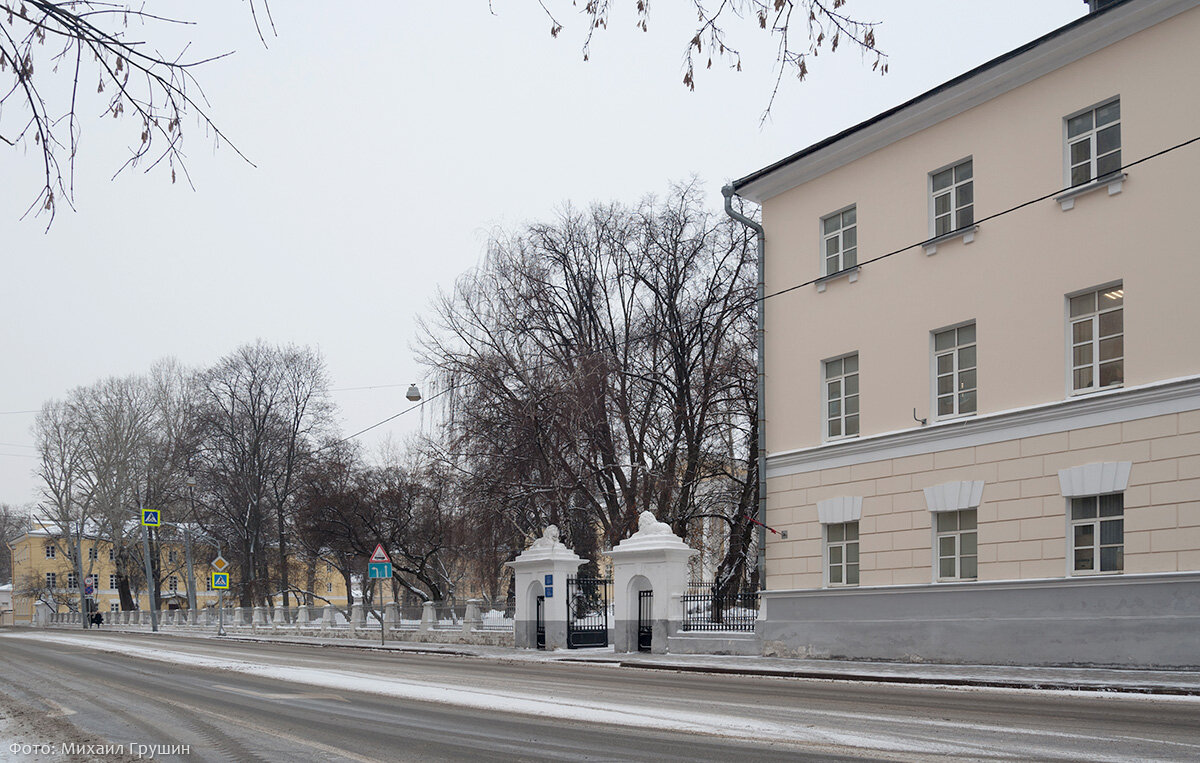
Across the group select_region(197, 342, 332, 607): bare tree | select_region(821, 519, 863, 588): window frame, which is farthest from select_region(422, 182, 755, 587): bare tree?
select_region(197, 342, 332, 607): bare tree

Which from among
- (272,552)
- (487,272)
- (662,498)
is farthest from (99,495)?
(662,498)

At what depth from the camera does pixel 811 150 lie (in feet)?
82.3

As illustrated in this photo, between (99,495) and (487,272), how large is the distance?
140 feet

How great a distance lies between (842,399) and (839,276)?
104 inches

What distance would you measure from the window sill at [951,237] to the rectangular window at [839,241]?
2.12 meters

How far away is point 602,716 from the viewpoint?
476 inches

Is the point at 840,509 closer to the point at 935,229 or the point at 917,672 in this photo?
the point at 917,672

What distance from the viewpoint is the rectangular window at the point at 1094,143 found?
19516 millimetres

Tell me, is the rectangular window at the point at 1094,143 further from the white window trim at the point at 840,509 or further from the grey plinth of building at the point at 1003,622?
the white window trim at the point at 840,509

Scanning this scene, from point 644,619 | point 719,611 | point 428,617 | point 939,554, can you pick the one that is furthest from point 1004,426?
point 428,617

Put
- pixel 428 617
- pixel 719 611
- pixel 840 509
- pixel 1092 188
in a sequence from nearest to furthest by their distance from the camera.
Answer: pixel 1092 188, pixel 840 509, pixel 719 611, pixel 428 617

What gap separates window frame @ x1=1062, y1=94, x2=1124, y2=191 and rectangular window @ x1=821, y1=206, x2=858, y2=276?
195 inches

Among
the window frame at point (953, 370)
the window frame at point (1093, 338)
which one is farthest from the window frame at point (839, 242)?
the window frame at point (1093, 338)

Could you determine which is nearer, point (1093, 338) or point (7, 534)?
point (1093, 338)
